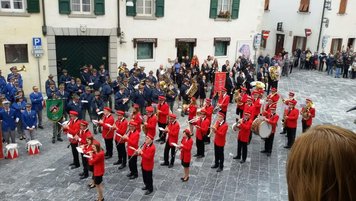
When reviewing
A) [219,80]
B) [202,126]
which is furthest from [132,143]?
[219,80]

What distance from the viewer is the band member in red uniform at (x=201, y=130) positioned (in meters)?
11.7

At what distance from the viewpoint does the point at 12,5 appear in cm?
1758

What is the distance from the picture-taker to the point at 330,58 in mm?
28125

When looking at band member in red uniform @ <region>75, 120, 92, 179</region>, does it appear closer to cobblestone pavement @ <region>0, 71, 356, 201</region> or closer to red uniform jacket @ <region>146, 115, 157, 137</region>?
cobblestone pavement @ <region>0, 71, 356, 201</region>

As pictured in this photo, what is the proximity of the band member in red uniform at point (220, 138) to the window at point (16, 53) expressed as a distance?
39.6 ft

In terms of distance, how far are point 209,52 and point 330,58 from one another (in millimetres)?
10226

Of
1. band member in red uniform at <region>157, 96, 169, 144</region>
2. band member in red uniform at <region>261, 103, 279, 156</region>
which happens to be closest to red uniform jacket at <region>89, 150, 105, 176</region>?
band member in red uniform at <region>157, 96, 169, 144</region>

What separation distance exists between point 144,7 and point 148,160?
46.8 ft

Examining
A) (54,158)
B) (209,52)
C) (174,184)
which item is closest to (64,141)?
(54,158)

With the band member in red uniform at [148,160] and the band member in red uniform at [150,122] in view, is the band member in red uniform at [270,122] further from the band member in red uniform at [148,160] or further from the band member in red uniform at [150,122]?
the band member in red uniform at [148,160]

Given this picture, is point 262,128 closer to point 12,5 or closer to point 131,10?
point 131,10

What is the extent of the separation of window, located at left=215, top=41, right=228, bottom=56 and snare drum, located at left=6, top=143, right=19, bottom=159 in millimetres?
16995

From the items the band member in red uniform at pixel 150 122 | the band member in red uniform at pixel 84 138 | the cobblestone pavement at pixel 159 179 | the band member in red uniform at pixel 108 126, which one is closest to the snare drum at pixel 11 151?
the cobblestone pavement at pixel 159 179

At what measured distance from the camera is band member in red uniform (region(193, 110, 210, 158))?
11664 millimetres
